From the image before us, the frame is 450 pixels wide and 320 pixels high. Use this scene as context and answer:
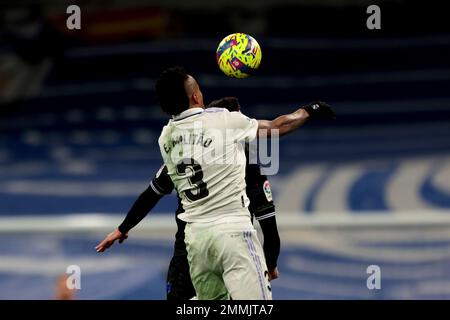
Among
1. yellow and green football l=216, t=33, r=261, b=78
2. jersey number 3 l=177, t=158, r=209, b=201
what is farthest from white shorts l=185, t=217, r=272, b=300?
yellow and green football l=216, t=33, r=261, b=78

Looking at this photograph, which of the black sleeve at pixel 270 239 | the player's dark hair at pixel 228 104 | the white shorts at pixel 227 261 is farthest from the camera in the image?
the player's dark hair at pixel 228 104

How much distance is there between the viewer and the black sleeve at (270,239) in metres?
5.16

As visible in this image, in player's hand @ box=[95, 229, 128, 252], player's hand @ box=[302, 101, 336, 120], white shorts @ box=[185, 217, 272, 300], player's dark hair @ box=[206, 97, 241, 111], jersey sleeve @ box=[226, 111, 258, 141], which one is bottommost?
white shorts @ box=[185, 217, 272, 300]

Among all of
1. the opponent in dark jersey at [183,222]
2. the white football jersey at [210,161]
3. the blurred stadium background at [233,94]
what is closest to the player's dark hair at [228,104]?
the opponent in dark jersey at [183,222]

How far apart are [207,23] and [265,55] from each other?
0.98 meters

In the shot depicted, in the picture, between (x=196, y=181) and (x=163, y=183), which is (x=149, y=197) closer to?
(x=163, y=183)

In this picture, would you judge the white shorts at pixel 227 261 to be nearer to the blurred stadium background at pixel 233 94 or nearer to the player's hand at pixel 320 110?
the player's hand at pixel 320 110

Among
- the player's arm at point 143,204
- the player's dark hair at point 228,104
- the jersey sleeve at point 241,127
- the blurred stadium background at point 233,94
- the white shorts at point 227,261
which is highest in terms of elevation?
the blurred stadium background at point 233,94

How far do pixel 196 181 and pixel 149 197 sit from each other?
0.54 metres

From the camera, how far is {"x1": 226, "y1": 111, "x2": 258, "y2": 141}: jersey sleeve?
4910 mm

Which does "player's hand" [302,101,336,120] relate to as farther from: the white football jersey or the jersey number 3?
the jersey number 3

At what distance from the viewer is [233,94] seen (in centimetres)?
1416

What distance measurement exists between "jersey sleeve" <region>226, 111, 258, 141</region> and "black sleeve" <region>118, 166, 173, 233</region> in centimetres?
58
